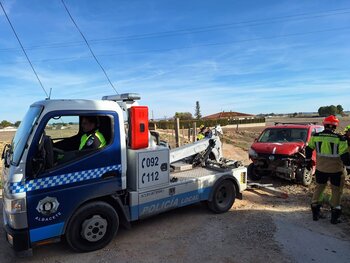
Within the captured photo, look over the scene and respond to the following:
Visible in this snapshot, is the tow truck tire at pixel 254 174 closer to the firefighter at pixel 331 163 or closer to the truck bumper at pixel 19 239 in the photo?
the firefighter at pixel 331 163

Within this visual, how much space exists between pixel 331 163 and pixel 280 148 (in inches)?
124

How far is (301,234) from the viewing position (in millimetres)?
5539

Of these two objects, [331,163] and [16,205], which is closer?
[16,205]

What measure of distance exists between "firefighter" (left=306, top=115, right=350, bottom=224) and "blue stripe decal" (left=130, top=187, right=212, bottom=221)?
7.14ft

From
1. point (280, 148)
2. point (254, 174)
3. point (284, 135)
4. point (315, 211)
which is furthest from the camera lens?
point (284, 135)

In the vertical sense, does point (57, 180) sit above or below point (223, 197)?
above

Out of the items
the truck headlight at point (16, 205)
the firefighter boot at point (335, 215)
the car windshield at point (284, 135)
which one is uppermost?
the car windshield at point (284, 135)

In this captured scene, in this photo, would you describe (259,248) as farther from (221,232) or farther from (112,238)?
(112,238)

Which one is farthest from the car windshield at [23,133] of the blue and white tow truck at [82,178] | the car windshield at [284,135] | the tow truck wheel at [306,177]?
the car windshield at [284,135]

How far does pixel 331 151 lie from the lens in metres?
6.17

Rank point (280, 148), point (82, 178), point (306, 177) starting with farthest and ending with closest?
point (280, 148)
point (306, 177)
point (82, 178)

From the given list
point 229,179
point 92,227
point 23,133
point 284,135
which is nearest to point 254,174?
point 284,135

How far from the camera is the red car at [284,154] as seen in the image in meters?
9.08

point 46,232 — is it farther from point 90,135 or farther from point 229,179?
point 229,179
